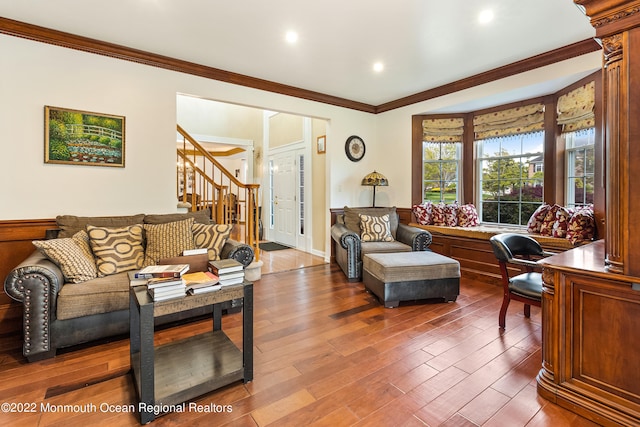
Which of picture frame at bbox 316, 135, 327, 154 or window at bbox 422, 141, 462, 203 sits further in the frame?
picture frame at bbox 316, 135, 327, 154

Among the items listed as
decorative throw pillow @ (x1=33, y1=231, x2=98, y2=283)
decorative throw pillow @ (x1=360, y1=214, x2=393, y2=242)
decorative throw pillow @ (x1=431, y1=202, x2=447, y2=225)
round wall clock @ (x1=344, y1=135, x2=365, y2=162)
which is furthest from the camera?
round wall clock @ (x1=344, y1=135, x2=365, y2=162)

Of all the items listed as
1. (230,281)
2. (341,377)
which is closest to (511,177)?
(341,377)

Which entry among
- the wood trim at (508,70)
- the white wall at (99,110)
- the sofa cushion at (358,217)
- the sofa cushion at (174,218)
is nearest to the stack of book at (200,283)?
the sofa cushion at (174,218)

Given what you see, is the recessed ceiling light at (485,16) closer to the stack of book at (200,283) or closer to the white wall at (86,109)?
the white wall at (86,109)

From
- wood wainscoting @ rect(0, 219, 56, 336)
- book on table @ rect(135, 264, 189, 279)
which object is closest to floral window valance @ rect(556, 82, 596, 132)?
book on table @ rect(135, 264, 189, 279)

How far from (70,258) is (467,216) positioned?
463cm

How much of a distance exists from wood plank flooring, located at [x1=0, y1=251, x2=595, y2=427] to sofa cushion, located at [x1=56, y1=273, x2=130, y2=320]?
0.30 metres

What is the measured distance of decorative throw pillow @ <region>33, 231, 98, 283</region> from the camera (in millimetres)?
2303

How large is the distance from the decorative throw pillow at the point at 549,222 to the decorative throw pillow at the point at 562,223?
7 centimetres

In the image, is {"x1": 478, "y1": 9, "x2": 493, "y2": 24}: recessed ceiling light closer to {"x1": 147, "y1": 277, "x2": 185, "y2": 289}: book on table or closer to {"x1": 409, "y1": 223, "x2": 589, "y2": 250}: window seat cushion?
{"x1": 409, "y1": 223, "x2": 589, "y2": 250}: window seat cushion

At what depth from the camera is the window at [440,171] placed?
497cm

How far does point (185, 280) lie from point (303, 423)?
0.96 meters

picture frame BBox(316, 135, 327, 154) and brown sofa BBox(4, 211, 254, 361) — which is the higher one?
picture frame BBox(316, 135, 327, 154)

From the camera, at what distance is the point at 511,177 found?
441 cm
